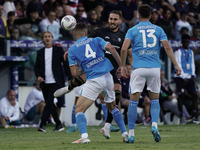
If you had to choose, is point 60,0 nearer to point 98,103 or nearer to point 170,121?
point 98,103

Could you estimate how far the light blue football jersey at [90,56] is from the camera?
6.41 meters

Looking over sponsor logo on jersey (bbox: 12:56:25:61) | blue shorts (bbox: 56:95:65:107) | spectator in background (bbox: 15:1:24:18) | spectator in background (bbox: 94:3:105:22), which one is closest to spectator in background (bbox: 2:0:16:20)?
spectator in background (bbox: 15:1:24:18)

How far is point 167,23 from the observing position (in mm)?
15375

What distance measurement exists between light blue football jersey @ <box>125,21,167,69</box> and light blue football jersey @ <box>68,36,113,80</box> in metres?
0.51

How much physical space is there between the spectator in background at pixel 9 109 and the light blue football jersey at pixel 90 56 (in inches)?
236

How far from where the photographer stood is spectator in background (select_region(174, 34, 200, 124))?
12945 mm

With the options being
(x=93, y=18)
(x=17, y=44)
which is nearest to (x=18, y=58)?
(x=17, y=44)

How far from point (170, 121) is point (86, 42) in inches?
305

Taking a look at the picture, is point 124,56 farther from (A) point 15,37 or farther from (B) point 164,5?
(B) point 164,5

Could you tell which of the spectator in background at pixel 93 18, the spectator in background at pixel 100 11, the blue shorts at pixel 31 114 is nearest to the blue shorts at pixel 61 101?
the blue shorts at pixel 31 114

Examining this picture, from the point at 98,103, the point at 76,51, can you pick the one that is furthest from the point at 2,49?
the point at 76,51

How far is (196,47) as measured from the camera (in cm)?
1452

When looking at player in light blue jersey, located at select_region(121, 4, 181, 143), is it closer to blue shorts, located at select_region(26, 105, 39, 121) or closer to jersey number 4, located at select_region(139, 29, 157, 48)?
jersey number 4, located at select_region(139, 29, 157, 48)

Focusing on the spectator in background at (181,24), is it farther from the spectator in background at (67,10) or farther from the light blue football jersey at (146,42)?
the light blue football jersey at (146,42)
